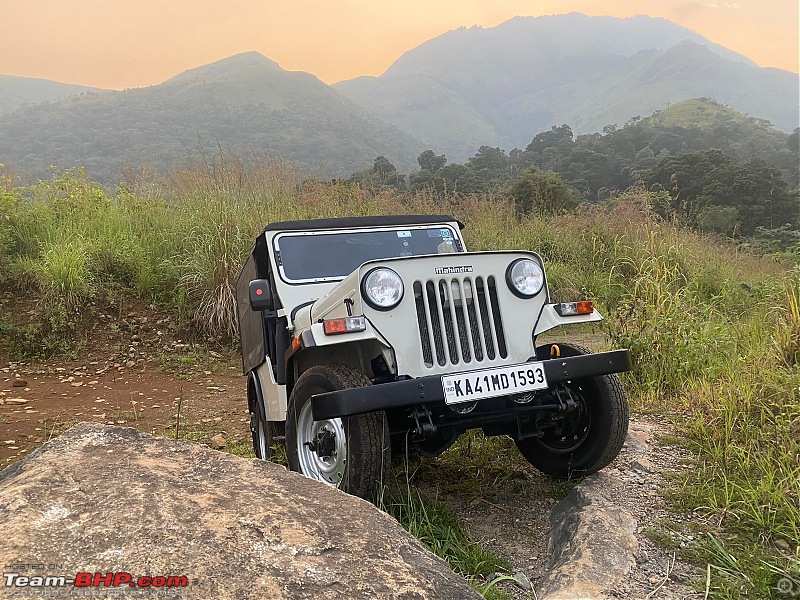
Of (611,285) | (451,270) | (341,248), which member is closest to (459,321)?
(451,270)

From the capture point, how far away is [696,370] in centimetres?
477

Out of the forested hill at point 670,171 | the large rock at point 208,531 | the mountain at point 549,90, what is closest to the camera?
the large rock at point 208,531

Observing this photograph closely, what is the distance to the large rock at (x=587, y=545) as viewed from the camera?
2213 mm

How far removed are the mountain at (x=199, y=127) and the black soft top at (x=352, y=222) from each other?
23.8m

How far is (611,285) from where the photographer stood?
834 cm

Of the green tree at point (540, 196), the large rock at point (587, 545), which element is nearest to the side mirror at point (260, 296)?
the large rock at point (587, 545)

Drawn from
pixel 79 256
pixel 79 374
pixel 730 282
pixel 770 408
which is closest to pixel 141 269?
pixel 79 256

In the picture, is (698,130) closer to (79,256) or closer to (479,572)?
(79,256)

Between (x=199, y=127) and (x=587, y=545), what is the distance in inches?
2021

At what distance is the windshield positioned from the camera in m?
3.86

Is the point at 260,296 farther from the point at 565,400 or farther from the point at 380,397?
the point at 565,400

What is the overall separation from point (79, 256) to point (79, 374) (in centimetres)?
171

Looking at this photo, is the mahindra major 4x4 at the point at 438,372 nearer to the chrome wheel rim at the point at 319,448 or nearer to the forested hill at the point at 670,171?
the chrome wheel rim at the point at 319,448

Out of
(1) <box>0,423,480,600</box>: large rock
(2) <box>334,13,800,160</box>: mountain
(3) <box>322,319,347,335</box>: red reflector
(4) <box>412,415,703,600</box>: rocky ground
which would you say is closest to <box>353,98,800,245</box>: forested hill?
(4) <box>412,415,703,600</box>: rocky ground
